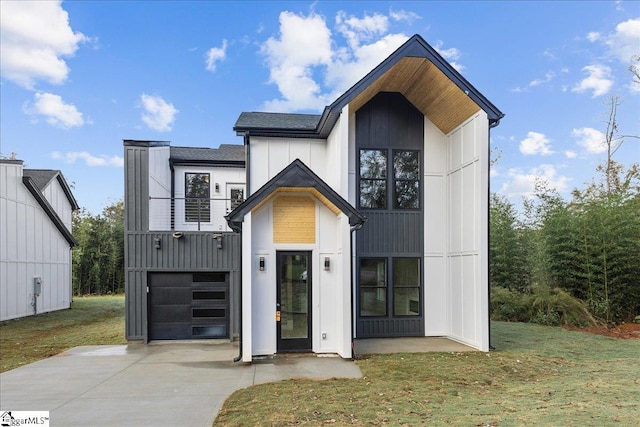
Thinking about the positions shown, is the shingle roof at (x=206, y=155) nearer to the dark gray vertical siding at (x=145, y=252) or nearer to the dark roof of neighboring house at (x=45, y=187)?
the dark gray vertical siding at (x=145, y=252)

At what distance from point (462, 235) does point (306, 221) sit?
390cm

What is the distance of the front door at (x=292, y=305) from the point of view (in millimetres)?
7766

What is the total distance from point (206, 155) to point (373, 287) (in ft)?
25.2

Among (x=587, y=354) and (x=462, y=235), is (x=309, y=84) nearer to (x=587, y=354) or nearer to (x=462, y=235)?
(x=462, y=235)

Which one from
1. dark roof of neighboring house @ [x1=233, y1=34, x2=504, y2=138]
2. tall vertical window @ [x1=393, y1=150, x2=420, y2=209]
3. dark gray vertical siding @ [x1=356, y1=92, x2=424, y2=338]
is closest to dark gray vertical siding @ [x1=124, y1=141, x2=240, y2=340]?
dark roof of neighboring house @ [x1=233, y1=34, x2=504, y2=138]

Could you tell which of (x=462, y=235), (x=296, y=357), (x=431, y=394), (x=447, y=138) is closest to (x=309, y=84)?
(x=447, y=138)

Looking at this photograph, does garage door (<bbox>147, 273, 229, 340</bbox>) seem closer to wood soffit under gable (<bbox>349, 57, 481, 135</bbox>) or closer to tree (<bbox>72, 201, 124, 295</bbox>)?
wood soffit under gable (<bbox>349, 57, 481, 135</bbox>)

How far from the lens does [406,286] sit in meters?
9.70

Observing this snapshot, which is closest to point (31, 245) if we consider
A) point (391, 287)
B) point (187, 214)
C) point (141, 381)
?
point (187, 214)

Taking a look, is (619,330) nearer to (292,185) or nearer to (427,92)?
(427,92)

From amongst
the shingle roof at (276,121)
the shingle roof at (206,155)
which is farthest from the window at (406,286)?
the shingle roof at (206,155)

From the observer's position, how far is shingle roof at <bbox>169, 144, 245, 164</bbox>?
493 inches

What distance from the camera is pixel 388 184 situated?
973cm

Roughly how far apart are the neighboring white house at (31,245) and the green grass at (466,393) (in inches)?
518
